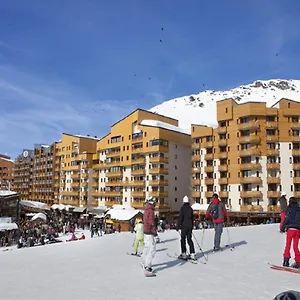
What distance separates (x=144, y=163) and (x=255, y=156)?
64.3ft

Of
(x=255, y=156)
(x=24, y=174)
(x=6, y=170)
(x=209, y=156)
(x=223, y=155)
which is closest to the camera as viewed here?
(x=255, y=156)

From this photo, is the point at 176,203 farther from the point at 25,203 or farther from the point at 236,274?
the point at 236,274

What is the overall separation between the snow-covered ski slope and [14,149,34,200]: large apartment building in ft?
320

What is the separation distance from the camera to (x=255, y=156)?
5403 centimetres

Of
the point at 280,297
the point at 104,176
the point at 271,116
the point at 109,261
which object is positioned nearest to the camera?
the point at 280,297

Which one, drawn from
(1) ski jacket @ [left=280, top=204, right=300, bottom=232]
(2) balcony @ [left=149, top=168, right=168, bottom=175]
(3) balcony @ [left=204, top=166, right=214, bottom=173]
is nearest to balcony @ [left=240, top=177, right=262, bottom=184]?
(3) balcony @ [left=204, top=166, right=214, bottom=173]

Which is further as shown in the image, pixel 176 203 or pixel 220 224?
pixel 176 203

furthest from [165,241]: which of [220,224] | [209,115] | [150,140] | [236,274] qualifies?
[209,115]

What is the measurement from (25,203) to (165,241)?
52.5m

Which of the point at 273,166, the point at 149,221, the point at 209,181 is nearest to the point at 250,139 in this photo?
the point at 273,166

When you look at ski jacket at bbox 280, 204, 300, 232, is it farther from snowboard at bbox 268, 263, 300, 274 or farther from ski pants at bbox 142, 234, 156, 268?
ski pants at bbox 142, 234, 156, 268

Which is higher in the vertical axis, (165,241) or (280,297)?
(280,297)

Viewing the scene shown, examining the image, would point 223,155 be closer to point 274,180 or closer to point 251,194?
point 251,194

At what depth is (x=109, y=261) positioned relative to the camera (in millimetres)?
11305
